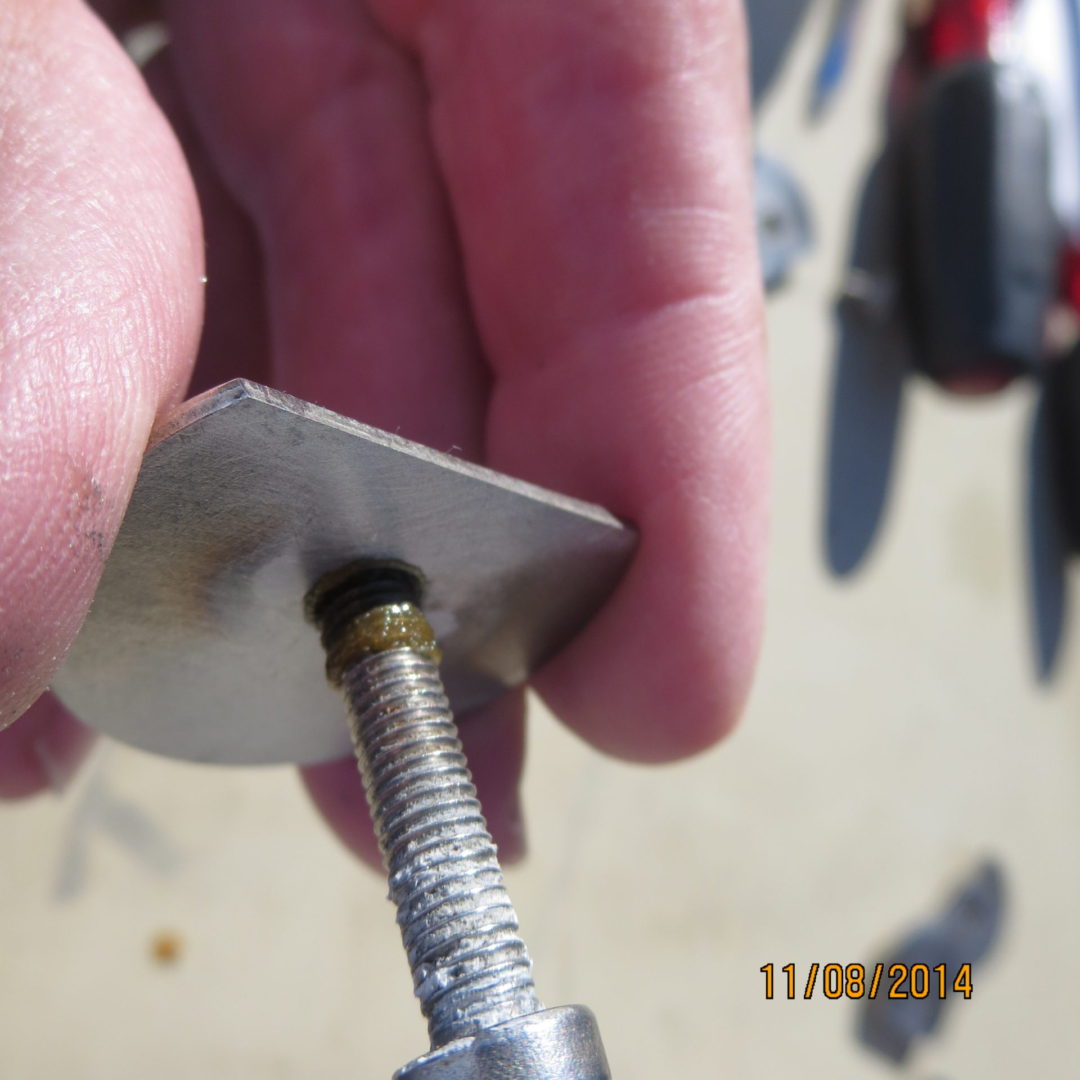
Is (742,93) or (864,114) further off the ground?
(864,114)

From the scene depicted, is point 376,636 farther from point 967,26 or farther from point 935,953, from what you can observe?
point 967,26

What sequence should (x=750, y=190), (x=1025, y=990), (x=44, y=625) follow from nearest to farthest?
1. (x=44, y=625)
2. (x=750, y=190)
3. (x=1025, y=990)

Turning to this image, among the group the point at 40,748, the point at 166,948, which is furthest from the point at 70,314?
the point at 166,948

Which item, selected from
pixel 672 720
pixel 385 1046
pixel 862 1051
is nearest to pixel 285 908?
pixel 385 1046

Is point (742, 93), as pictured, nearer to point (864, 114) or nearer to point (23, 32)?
point (23, 32)

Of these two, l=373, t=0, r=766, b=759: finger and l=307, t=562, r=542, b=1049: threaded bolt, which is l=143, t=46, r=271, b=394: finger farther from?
l=307, t=562, r=542, b=1049: threaded bolt

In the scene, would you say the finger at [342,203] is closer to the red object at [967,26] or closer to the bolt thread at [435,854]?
the bolt thread at [435,854]
